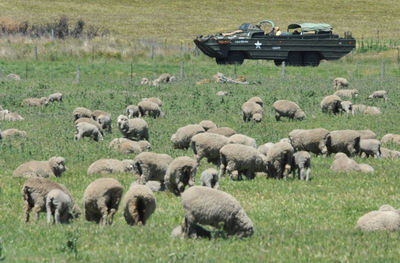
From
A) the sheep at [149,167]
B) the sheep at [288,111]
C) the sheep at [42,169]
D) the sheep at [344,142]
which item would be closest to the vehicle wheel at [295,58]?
the sheep at [288,111]

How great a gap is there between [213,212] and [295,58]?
41528 mm

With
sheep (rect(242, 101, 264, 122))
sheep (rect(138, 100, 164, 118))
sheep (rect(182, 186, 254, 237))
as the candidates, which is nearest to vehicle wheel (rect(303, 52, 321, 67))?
sheep (rect(242, 101, 264, 122))

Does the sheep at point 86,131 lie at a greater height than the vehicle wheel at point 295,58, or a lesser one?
greater

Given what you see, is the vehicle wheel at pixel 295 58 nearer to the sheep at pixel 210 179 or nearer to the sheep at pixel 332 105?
the sheep at pixel 332 105

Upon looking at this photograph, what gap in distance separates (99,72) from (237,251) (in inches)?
1379

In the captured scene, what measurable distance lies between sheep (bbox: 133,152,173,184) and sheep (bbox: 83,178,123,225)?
3129mm

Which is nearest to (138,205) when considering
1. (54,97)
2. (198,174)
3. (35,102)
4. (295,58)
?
(198,174)

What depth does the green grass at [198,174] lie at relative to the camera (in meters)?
10.5

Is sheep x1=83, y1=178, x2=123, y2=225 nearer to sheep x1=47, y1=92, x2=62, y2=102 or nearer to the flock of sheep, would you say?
the flock of sheep

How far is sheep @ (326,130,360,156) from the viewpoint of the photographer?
Result: 67.4ft

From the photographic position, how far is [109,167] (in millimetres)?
18172

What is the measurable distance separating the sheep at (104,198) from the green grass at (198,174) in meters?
0.23

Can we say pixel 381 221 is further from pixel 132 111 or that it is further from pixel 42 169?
pixel 132 111

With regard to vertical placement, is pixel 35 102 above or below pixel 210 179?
below
